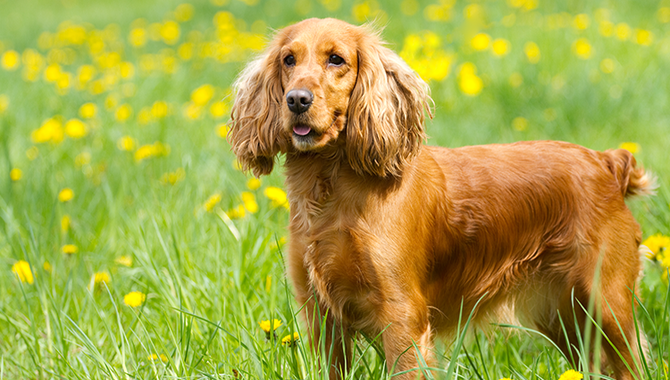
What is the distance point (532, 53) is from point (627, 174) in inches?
117

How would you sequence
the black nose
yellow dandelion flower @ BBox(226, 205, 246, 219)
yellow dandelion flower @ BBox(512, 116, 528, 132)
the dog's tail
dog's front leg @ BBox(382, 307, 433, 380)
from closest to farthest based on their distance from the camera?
1. the black nose
2. dog's front leg @ BBox(382, 307, 433, 380)
3. the dog's tail
4. yellow dandelion flower @ BBox(226, 205, 246, 219)
5. yellow dandelion flower @ BBox(512, 116, 528, 132)

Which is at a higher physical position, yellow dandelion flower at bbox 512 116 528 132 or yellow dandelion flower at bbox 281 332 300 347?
yellow dandelion flower at bbox 512 116 528 132

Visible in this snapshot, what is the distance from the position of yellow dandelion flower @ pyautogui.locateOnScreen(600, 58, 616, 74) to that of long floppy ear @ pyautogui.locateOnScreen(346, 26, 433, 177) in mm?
3497

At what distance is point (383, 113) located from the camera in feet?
6.63

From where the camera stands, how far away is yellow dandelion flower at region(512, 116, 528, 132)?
438 centimetres

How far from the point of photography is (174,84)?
5.82 meters

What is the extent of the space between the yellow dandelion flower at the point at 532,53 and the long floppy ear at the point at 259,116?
3.38 m

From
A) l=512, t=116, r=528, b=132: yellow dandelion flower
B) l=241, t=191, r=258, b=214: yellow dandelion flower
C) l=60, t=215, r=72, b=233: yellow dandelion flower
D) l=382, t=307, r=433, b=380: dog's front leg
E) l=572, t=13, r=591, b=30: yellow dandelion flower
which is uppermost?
l=572, t=13, r=591, b=30: yellow dandelion flower

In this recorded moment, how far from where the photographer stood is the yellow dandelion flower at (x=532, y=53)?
5090mm

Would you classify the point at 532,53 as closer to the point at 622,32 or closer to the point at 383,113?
the point at 622,32

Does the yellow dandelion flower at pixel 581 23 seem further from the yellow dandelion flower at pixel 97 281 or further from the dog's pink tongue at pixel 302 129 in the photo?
the yellow dandelion flower at pixel 97 281

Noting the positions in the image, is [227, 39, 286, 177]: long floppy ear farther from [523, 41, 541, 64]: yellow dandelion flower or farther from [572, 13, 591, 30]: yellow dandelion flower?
[572, 13, 591, 30]: yellow dandelion flower

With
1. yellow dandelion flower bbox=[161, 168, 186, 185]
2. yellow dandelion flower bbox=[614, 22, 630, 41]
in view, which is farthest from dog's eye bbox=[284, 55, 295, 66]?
yellow dandelion flower bbox=[614, 22, 630, 41]

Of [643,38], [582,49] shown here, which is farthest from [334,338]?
[643,38]
